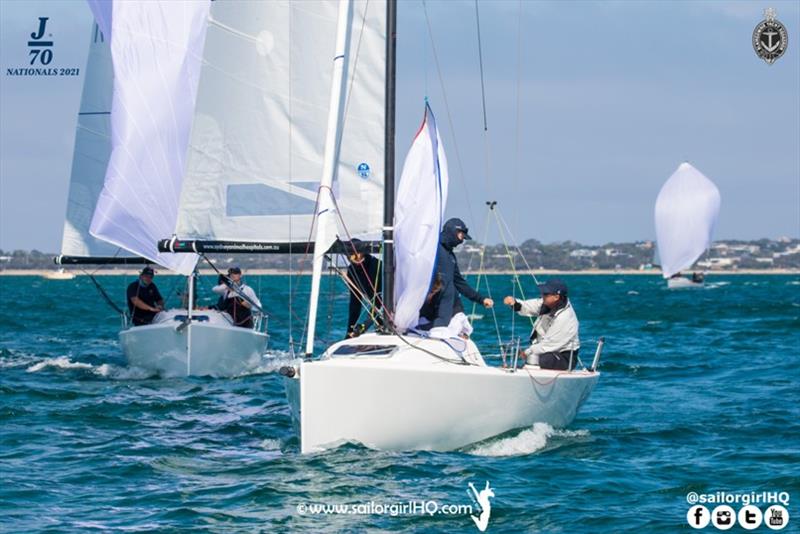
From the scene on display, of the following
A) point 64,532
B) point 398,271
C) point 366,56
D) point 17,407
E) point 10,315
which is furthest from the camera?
point 10,315

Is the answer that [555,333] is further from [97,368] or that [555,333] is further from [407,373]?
[97,368]

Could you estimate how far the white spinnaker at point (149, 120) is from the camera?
73.1ft

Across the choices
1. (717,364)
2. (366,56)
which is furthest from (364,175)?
(717,364)

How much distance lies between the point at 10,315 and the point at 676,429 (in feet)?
115

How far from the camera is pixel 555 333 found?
15.1 m

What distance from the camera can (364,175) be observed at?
15.3 meters

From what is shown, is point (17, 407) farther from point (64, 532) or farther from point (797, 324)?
point (797, 324)

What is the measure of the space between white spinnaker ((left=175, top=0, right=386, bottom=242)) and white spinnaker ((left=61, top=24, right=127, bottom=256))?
938cm

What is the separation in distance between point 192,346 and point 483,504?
1212 cm

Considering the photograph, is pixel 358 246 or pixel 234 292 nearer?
pixel 358 246

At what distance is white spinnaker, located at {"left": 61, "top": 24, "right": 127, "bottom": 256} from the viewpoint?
2694 centimetres

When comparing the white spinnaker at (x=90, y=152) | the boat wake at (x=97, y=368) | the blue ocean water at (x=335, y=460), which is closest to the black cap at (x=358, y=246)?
the blue ocean water at (x=335, y=460)

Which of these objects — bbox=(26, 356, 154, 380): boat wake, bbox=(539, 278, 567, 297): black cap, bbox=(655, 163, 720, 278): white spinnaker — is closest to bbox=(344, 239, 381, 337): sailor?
bbox=(539, 278, 567, 297): black cap

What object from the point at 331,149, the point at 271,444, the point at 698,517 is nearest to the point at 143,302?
the point at 271,444
